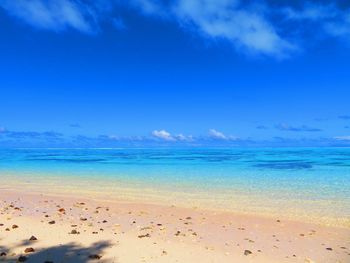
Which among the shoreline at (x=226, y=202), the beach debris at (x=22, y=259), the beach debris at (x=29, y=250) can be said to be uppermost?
the shoreline at (x=226, y=202)

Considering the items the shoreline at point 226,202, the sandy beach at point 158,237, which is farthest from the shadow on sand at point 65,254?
the shoreline at point 226,202

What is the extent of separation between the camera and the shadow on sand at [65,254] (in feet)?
21.1

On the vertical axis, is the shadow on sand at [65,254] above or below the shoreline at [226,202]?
below

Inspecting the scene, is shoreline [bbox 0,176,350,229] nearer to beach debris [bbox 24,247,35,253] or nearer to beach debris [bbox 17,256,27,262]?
beach debris [bbox 24,247,35,253]

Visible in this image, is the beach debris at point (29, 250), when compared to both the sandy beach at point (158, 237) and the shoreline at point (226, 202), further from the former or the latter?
the shoreline at point (226, 202)

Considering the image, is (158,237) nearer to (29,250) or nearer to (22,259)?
(29,250)

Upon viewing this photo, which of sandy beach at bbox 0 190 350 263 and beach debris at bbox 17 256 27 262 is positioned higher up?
sandy beach at bbox 0 190 350 263

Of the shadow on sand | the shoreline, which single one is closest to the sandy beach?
the shadow on sand

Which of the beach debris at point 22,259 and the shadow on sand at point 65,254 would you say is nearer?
the beach debris at point 22,259

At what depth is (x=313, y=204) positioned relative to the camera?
1364cm

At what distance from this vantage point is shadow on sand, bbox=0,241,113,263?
6426mm

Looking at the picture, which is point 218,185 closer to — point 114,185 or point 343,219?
point 114,185

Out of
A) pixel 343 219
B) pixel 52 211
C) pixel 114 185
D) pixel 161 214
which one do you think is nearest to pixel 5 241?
pixel 52 211

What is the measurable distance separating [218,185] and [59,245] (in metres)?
13.7
